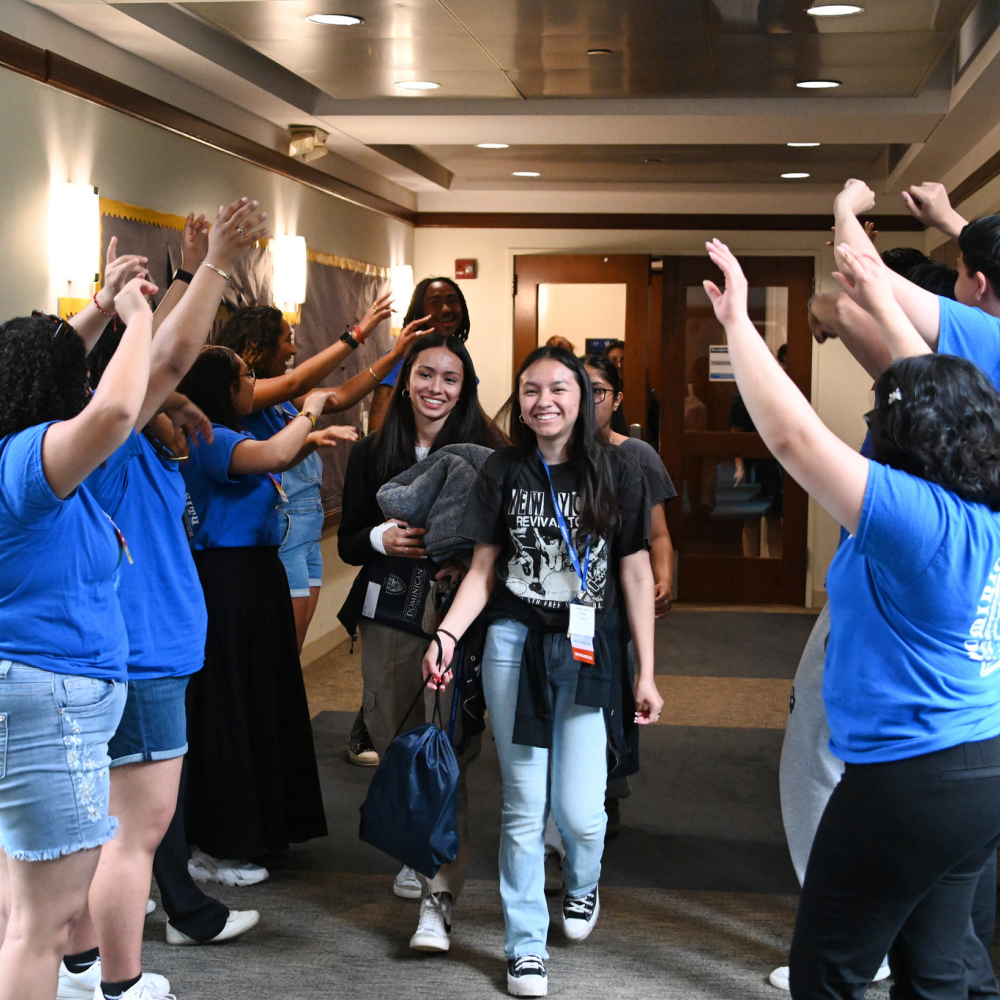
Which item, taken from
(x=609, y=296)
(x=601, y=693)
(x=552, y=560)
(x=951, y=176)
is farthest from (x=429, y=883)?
(x=609, y=296)

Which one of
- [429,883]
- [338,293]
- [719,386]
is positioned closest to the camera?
[429,883]

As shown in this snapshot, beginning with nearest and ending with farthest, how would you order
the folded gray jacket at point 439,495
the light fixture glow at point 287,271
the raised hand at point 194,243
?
the raised hand at point 194,243
the folded gray jacket at point 439,495
the light fixture glow at point 287,271

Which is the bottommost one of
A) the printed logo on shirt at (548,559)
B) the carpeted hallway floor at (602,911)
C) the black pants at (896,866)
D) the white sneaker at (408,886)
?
the carpeted hallway floor at (602,911)

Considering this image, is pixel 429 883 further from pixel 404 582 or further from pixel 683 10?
pixel 683 10

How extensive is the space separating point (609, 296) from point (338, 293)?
99.4 inches

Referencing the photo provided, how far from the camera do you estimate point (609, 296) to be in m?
8.13

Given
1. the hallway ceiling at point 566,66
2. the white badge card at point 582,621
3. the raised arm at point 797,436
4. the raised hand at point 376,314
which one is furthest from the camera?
the hallway ceiling at point 566,66

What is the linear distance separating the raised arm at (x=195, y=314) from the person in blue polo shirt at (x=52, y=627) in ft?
0.59

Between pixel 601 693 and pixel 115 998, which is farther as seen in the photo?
pixel 601 693

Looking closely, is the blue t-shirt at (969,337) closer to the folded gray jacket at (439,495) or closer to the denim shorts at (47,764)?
the folded gray jacket at (439,495)

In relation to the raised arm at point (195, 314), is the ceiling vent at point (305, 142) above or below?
above

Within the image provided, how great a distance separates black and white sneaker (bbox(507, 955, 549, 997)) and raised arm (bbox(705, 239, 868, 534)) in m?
1.54

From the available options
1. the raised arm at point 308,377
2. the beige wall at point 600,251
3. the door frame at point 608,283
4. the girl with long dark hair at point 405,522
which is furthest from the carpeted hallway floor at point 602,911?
the beige wall at point 600,251

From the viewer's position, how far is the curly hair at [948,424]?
165 cm
